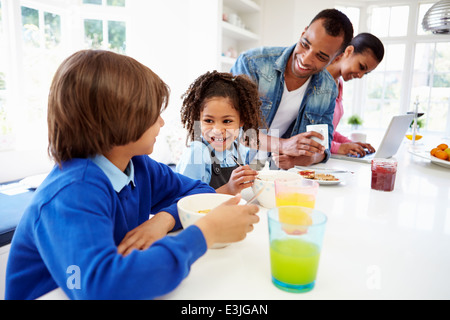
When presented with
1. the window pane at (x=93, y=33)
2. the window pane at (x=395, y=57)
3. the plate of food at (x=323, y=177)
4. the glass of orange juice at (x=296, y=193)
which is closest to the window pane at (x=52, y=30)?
the window pane at (x=93, y=33)

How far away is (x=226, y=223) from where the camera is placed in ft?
2.07

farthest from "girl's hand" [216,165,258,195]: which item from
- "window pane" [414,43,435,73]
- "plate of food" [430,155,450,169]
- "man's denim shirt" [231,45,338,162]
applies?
"window pane" [414,43,435,73]

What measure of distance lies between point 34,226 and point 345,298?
1.82 feet

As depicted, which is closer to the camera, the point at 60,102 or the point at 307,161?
the point at 60,102

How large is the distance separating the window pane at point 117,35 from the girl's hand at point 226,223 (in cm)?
306

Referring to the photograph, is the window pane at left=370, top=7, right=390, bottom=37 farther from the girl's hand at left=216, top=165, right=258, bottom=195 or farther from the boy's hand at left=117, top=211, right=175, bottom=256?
the boy's hand at left=117, top=211, right=175, bottom=256

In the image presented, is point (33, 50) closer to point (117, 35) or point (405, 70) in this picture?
point (117, 35)

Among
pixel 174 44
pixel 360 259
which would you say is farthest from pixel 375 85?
pixel 360 259

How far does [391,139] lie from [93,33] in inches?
109

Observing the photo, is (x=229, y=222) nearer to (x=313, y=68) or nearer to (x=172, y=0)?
(x=313, y=68)

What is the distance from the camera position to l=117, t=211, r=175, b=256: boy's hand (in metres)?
0.69
